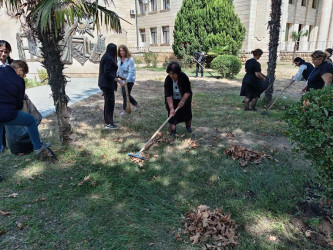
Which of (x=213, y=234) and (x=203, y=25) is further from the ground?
(x=203, y=25)

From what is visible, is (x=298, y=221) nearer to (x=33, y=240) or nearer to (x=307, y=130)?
(x=307, y=130)

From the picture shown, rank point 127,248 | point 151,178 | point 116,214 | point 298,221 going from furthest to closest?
point 151,178
point 116,214
point 298,221
point 127,248

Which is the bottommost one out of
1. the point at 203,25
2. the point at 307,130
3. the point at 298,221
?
the point at 298,221

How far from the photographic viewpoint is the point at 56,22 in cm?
348

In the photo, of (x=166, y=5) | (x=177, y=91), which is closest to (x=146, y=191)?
(x=177, y=91)

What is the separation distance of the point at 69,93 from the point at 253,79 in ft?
22.0

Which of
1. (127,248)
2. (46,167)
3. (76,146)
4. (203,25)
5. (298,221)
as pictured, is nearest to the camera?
(127,248)

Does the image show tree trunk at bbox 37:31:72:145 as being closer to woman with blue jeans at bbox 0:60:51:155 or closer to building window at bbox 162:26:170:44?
woman with blue jeans at bbox 0:60:51:155

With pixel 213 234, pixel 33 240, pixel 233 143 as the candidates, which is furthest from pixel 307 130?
pixel 33 240

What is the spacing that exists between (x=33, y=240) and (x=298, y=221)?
2.76 meters

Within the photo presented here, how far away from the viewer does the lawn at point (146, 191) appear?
261 centimetres

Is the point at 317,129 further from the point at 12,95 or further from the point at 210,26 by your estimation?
the point at 210,26

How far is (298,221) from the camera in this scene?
2.76 meters

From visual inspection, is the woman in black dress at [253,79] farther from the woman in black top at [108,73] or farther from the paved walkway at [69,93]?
the paved walkway at [69,93]
